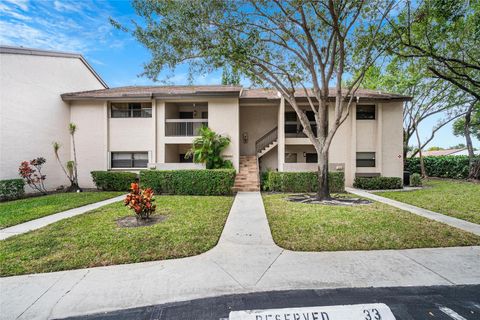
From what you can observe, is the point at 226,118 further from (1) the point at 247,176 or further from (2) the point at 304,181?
(2) the point at 304,181

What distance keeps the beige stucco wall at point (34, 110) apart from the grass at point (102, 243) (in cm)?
776

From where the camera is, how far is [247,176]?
13.3 meters

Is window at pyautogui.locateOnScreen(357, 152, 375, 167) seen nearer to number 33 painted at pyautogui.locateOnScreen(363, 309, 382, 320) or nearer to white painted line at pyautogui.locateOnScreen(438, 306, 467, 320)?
white painted line at pyautogui.locateOnScreen(438, 306, 467, 320)

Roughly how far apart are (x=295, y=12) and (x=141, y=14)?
5510 mm

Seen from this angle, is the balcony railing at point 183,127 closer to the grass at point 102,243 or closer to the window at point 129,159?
the window at point 129,159

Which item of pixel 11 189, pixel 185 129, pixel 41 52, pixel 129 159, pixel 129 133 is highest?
pixel 41 52

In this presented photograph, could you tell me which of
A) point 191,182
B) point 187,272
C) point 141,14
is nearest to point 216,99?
point 191,182

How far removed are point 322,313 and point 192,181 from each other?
30.2ft

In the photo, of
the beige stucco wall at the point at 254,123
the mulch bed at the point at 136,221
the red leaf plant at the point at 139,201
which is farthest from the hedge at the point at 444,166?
the red leaf plant at the point at 139,201

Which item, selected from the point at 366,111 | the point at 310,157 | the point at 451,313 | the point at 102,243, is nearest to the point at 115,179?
the point at 102,243

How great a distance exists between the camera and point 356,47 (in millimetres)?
9070

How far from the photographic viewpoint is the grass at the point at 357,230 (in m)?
4.70

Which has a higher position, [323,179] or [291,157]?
[291,157]

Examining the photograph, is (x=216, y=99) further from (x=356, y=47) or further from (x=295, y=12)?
(x=356, y=47)
